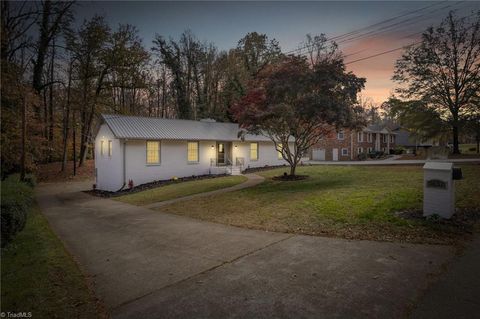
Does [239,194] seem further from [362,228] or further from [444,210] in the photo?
[444,210]

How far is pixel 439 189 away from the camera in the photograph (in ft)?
25.0

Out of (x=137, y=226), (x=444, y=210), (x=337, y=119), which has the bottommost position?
(x=137, y=226)

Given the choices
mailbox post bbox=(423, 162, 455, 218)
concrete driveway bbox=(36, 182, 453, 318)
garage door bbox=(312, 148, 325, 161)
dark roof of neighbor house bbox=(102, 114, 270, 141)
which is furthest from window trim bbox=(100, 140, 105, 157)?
garage door bbox=(312, 148, 325, 161)

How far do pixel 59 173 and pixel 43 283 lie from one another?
28.2 m

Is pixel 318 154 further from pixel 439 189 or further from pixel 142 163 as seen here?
pixel 439 189

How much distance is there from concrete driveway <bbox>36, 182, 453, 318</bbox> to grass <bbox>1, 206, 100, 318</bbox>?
0.32 meters

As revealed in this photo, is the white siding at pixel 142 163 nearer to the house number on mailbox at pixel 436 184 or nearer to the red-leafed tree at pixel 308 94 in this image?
the red-leafed tree at pixel 308 94

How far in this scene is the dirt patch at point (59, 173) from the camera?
27142 millimetres

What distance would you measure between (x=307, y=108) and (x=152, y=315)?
13.4 metres

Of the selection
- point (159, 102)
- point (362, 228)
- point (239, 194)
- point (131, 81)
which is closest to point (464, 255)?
point (362, 228)

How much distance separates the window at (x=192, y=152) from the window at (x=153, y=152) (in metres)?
2.66

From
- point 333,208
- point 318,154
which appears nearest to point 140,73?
point 318,154

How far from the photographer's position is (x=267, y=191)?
14.3 m

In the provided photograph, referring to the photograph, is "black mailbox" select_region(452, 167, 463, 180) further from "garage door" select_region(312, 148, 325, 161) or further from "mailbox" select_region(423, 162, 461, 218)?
"garage door" select_region(312, 148, 325, 161)
